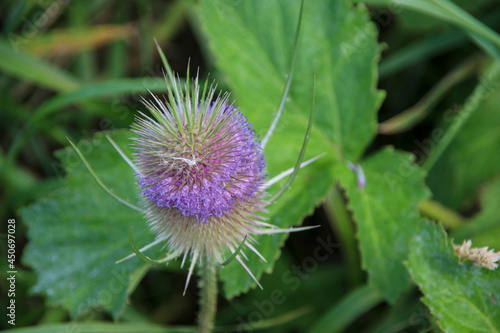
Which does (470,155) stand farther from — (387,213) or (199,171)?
(199,171)

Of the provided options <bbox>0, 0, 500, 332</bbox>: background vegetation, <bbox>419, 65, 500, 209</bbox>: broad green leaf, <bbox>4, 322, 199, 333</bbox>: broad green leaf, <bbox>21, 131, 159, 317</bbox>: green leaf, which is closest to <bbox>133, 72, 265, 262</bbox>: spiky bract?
<bbox>0, 0, 500, 332</bbox>: background vegetation

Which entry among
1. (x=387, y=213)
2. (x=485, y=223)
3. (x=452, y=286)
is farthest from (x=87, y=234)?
(x=485, y=223)

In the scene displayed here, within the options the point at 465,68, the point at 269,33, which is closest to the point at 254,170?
the point at 269,33

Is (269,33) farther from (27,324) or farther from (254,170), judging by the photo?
(27,324)

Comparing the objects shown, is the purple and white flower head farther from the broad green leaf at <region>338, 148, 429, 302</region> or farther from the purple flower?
the broad green leaf at <region>338, 148, 429, 302</region>

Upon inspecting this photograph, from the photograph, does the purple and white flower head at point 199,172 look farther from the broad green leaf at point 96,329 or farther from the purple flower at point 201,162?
the broad green leaf at point 96,329
